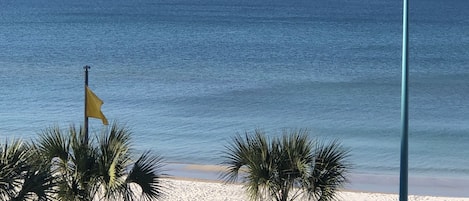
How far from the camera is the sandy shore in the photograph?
22.3 meters

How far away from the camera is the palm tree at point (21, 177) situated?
42.0 feet

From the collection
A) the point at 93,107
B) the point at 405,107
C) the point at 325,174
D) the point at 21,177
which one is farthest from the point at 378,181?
the point at 21,177

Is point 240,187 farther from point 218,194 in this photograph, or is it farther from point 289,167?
point 289,167

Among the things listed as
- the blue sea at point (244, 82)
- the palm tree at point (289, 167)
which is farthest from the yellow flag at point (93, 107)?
the blue sea at point (244, 82)

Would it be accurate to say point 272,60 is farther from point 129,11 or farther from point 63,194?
point 129,11

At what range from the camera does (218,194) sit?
2286 centimetres

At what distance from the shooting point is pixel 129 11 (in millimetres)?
116312

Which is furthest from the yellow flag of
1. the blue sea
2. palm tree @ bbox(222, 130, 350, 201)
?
the blue sea

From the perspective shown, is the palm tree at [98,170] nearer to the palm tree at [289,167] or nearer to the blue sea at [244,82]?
the palm tree at [289,167]

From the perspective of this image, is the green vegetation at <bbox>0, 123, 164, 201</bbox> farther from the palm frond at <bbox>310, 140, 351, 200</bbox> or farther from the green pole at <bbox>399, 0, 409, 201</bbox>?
the green pole at <bbox>399, 0, 409, 201</bbox>

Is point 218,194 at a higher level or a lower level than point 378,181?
lower

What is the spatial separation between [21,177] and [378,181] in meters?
15.5

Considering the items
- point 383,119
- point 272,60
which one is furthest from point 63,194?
point 272,60

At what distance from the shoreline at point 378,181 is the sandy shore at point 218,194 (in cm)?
90
